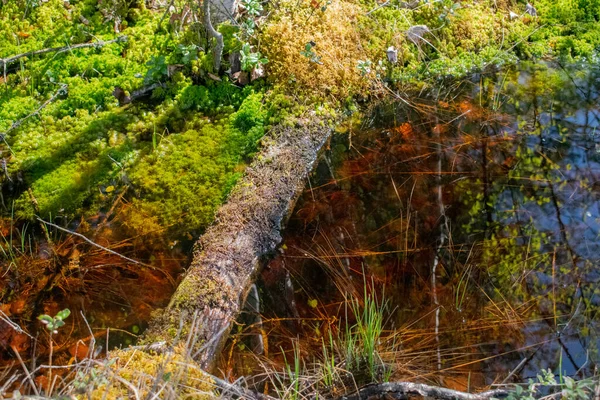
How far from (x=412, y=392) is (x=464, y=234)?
1.44 meters

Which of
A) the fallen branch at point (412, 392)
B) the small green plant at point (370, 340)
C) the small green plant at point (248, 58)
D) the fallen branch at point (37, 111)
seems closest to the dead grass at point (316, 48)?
the small green plant at point (248, 58)

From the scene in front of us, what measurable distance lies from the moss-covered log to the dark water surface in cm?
14

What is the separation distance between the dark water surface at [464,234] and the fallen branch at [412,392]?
31cm

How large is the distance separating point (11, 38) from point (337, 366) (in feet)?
13.8

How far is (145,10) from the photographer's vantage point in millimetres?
5266

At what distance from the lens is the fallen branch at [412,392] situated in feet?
8.68

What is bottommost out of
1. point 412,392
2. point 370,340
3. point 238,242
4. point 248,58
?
point 412,392

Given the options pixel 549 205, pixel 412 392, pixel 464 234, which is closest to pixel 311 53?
pixel 464 234

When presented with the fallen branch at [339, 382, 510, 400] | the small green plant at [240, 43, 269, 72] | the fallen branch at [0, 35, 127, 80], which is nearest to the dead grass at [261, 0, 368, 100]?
the small green plant at [240, 43, 269, 72]

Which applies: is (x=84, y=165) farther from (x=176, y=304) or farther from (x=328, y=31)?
(x=328, y=31)

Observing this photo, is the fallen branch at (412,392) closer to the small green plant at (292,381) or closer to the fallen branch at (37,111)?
the small green plant at (292,381)

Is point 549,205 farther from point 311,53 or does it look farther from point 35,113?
point 35,113

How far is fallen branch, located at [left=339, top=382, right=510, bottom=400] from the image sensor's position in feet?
8.68

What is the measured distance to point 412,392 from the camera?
271 cm
